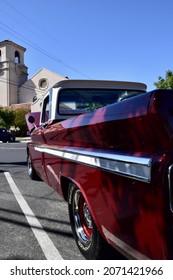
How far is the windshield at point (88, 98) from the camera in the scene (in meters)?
4.93

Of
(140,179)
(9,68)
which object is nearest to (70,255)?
(140,179)

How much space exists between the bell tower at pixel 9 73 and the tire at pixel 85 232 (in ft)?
221

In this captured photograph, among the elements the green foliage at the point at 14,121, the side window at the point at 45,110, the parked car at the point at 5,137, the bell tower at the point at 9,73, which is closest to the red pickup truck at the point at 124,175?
the side window at the point at 45,110

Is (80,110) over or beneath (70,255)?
over

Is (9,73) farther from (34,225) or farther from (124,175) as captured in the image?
(124,175)

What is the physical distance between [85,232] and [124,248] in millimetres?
1046

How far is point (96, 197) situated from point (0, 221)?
7.83ft

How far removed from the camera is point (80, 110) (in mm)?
5078

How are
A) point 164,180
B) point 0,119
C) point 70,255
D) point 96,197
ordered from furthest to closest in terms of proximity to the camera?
point 0,119
point 70,255
point 96,197
point 164,180

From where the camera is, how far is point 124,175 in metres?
2.16

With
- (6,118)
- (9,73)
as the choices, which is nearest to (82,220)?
(6,118)
